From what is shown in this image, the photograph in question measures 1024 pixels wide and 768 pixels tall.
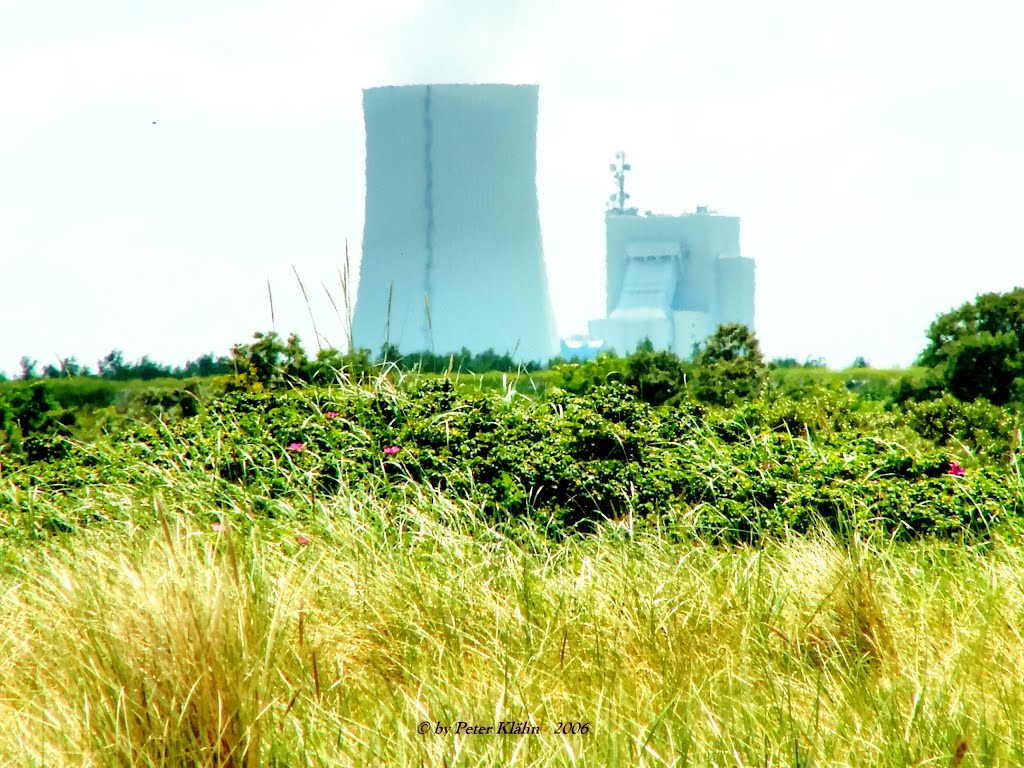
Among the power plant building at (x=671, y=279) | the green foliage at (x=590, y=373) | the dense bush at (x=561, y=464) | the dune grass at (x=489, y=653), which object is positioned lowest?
the dune grass at (x=489, y=653)

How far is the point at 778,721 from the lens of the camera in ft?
8.16

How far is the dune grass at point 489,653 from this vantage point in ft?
7.67

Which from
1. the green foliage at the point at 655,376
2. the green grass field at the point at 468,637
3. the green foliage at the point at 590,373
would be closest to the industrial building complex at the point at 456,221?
the green foliage at the point at 590,373

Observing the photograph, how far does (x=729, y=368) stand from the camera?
382 inches

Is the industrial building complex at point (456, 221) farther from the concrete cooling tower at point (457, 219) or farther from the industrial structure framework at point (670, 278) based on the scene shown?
the industrial structure framework at point (670, 278)

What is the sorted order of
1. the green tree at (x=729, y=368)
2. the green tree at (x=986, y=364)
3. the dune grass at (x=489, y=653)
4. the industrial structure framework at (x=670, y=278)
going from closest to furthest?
the dune grass at (x=489, y=653) < the green tree at (x=729, y=368) < the green tree at (x=986, y=364) < the industrial structure framework at (x=670, y=278)

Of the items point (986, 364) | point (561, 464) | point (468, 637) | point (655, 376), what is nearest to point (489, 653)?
point (468, 637)

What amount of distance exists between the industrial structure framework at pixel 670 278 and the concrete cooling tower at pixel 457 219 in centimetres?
1002

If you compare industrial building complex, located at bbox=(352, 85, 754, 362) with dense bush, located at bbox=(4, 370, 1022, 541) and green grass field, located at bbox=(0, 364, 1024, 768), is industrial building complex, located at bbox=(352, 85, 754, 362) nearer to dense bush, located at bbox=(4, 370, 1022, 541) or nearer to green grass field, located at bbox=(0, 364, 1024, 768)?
dense bush, located at bbox=(4, 370, 1022, 541)

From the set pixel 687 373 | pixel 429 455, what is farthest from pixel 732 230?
pixel 429 455

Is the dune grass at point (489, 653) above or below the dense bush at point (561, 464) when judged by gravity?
below

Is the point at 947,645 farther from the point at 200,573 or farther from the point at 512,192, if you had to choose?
the point at 512,192

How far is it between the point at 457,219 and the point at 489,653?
69.5 feet

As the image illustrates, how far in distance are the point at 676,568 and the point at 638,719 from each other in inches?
42.3
